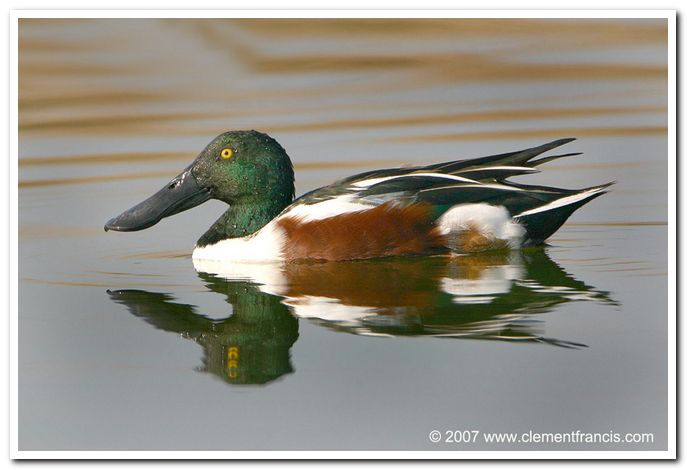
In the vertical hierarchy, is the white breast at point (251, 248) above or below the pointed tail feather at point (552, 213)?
below

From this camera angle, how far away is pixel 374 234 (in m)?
8.80

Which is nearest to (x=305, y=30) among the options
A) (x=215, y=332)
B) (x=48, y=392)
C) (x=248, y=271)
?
(x=248, y=271)

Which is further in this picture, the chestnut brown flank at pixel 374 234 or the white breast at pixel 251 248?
the white breast at pixel 251 248

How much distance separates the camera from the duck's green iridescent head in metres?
9.22

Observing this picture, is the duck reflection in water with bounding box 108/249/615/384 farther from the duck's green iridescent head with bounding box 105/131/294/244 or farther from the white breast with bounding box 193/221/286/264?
the duck's green iridescent head with bounding box 105/131/294/244

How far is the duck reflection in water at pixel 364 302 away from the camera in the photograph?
6947 millimetres

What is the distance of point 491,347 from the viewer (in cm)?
676

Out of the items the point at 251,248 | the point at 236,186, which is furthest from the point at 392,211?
the point at 236,186

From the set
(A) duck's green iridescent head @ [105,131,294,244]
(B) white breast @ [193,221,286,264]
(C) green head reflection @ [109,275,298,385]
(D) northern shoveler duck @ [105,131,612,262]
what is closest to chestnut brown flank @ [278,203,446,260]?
(D) northern shoveler duck @ [105,131,612,262]

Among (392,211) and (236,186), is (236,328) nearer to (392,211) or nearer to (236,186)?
(392,211)

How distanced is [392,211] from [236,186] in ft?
3.86

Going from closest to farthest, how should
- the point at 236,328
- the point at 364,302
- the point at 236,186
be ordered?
the point at 236,328 < the point at 364,302 < the point at 236,186

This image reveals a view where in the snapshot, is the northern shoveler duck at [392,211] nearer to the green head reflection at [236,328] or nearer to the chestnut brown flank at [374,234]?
the chestnut brown flank at [374,234]

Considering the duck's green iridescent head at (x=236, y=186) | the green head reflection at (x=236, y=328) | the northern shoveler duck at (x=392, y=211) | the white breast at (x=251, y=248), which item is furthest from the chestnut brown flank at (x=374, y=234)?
the green head reflection at (x=236, y=328)
